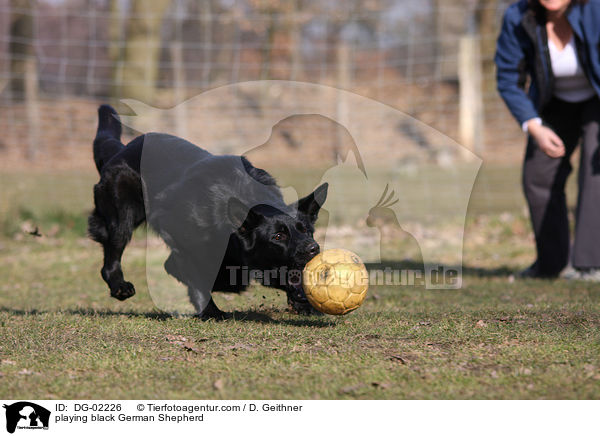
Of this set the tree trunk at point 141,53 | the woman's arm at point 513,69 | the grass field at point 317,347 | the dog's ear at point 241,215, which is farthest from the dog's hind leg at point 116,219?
the tree trunk at point 141,53

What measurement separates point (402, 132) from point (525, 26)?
1072 cm

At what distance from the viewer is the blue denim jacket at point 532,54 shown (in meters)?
4.98

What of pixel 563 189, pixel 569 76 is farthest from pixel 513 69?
pixel 563 189

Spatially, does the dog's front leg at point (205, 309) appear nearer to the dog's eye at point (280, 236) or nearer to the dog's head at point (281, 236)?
the dog's head at point (281, 236)

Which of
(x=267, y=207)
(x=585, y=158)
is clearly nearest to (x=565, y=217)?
(x=585, y=158)

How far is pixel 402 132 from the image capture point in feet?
52.2

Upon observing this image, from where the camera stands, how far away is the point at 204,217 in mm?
4160

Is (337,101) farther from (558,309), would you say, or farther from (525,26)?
(558,309)

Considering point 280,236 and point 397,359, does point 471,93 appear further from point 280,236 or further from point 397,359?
point 397,359

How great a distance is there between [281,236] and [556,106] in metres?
2.98

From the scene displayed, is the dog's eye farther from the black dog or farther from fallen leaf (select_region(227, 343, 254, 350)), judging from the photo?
fallen leaf (select_region(227, 343, 254, 350))

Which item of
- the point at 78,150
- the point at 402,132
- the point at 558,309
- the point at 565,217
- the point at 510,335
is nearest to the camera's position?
the point at 510,335

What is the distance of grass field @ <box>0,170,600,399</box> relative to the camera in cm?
280

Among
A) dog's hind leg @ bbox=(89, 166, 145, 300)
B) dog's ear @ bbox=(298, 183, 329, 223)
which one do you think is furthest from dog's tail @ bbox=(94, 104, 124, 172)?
dog's ear @ bbox=(298, 183, 329, 223)
